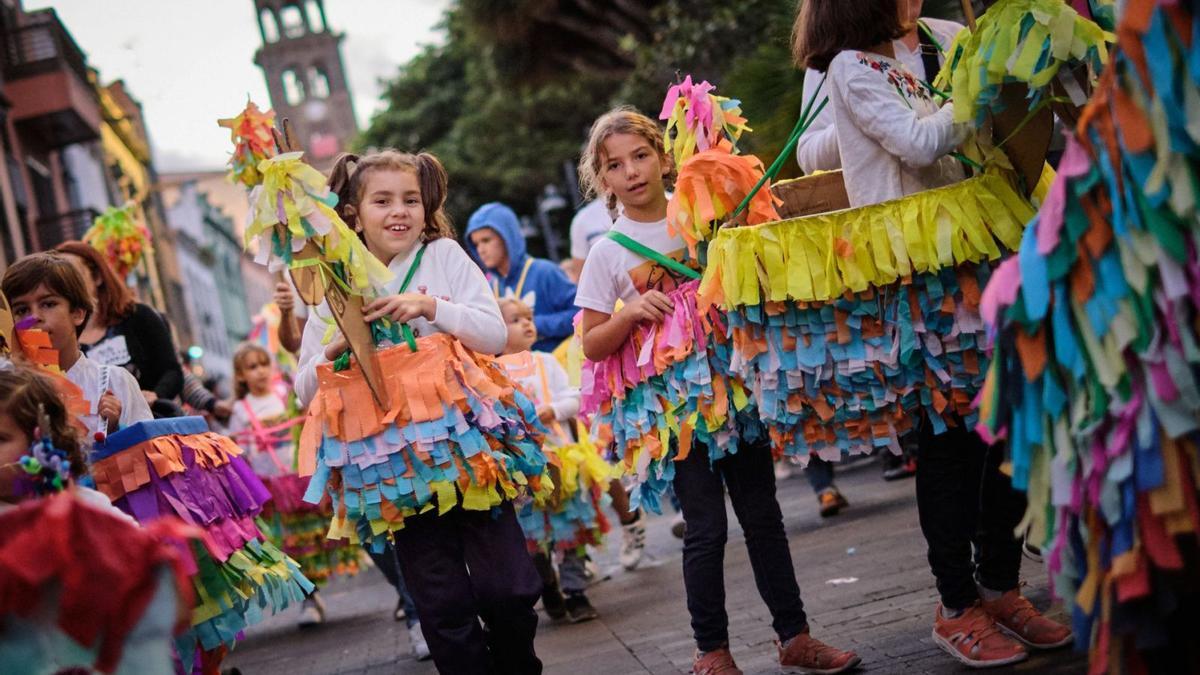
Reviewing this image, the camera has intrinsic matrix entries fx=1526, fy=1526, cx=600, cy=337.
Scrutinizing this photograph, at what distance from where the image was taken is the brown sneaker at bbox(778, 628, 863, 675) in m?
4.23

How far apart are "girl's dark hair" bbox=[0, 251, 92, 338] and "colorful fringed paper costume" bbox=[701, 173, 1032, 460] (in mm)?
2093

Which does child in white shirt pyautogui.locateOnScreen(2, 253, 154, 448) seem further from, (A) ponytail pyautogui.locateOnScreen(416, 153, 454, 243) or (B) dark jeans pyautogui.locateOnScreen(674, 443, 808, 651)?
(B) dark jeans pyautogui.locateOnScreen(674, 443, 808, 651)

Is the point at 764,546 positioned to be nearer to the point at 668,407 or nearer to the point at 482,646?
the point at 668,407

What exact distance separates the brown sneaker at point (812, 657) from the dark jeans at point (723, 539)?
0.16ft

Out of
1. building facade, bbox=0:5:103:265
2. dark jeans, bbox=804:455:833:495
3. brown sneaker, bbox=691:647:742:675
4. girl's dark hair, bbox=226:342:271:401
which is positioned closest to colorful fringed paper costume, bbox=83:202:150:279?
girl's dark hair, bbox=226:342:271:401

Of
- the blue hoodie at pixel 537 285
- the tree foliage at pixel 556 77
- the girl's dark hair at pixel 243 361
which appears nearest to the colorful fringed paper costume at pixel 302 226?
the tree foliage at pixel 556 77

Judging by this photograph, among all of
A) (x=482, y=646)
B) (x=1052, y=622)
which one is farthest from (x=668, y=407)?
(x=1052, y=622)

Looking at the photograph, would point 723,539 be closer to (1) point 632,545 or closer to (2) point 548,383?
(2) point 548,383

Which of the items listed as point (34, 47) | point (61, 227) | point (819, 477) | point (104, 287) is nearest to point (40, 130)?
point (34, 47)

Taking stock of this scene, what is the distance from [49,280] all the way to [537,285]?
325 cm

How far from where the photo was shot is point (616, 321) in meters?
4.55

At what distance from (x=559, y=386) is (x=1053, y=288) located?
14.4 feet

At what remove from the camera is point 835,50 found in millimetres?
4309

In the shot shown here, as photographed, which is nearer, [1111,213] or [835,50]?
[1111,213]
